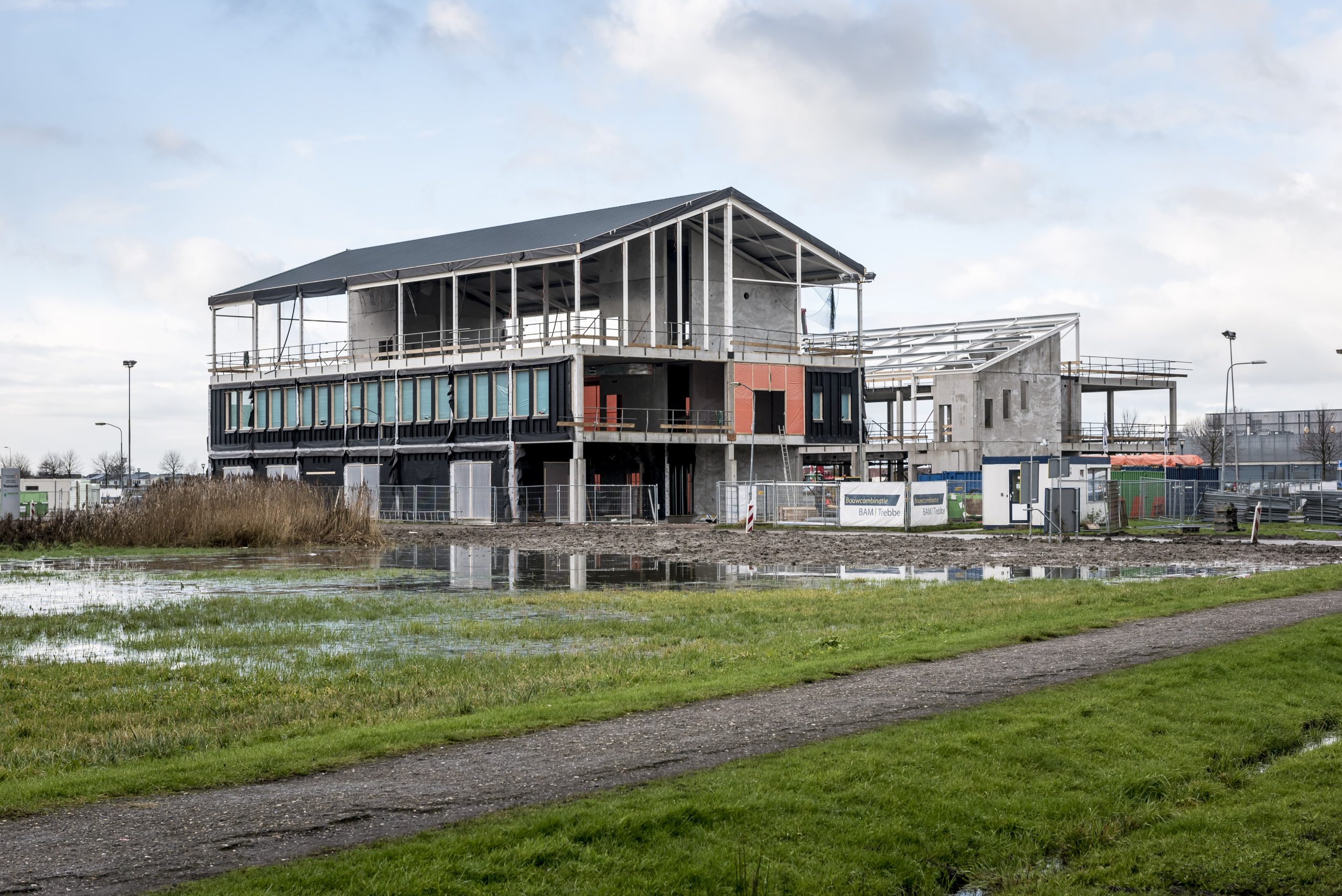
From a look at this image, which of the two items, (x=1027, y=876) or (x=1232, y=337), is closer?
(x=1027, y=876)

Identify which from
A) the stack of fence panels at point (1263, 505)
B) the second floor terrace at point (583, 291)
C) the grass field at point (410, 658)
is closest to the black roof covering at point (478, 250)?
the second floor terrace at point (583, 291)

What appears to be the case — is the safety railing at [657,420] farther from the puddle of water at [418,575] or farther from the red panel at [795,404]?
the puddle of water at [418,575]

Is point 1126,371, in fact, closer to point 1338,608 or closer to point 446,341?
point 446,341

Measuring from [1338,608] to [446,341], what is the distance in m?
62.1

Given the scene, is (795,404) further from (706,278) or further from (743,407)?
(706,278)

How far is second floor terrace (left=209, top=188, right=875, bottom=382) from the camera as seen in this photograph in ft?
206

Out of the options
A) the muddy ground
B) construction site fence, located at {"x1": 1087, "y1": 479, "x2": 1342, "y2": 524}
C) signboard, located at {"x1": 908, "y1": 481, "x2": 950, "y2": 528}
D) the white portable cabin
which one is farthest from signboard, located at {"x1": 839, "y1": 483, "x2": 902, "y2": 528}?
construction site fence, located at {"x1": 1087, "y1": 479, "x2": 1342, "y2": 524}

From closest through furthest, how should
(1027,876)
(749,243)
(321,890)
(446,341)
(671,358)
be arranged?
(321,890)
(1027,876)
(671,358)
(749,243)
(446,341)

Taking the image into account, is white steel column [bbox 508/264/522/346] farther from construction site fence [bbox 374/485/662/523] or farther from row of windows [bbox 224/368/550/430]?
construction site fence [bbox 374/485/662/523]

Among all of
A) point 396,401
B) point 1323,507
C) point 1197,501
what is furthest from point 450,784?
point 396,401

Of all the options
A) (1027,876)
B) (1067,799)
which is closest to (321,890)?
(1027,876)

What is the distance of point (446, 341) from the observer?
7588 centimetres

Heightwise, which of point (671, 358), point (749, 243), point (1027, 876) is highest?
point (749, 243)

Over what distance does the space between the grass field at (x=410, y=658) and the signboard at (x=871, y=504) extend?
23821 mm
